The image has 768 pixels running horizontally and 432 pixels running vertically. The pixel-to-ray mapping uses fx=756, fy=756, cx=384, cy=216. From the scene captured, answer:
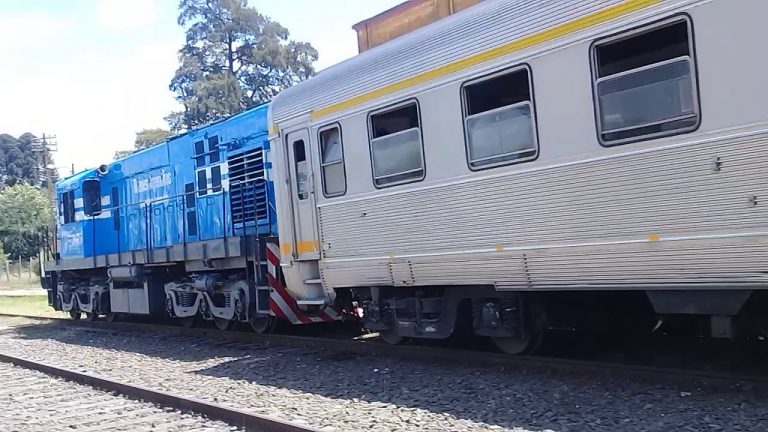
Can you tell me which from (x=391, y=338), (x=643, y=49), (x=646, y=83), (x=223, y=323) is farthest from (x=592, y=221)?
(x=223, y=323)

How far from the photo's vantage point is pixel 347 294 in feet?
32.8

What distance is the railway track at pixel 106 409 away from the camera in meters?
6.80

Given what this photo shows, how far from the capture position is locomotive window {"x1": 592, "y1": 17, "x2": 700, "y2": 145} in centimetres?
575

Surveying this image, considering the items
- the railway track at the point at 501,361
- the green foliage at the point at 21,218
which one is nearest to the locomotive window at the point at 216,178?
the railway track at the point at 501,361

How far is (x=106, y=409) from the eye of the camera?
7.94m

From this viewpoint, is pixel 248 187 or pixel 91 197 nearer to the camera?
pixel 248 187

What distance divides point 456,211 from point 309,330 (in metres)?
5.89

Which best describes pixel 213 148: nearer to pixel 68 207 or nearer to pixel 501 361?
pixel 68 207

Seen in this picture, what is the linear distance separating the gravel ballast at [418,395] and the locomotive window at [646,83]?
7.05 feet

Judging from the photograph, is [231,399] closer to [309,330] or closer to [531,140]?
[531,140]

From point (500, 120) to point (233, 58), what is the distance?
169 feet

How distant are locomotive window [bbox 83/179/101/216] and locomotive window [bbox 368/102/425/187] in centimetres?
1104

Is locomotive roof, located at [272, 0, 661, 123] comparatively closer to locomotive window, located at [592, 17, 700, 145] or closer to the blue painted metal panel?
locomotive window, located at [592, 17, 700, 145]

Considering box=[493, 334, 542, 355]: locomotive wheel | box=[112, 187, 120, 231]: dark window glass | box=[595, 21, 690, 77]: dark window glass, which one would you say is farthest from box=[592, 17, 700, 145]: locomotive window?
box=[112, 187, 120, 231]: dark window glass
